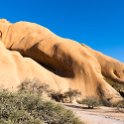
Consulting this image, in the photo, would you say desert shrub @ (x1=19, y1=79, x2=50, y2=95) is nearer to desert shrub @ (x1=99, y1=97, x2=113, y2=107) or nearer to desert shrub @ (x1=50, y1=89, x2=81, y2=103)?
desert shrub @ (x1=50, y1=89, x2=81, y2=103)

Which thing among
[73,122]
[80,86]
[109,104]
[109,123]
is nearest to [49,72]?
[80,86]

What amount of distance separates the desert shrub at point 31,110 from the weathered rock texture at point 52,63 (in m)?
28.6

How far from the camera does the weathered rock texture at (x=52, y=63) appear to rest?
1722 inches

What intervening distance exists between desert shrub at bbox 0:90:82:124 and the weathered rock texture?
28.6 metres

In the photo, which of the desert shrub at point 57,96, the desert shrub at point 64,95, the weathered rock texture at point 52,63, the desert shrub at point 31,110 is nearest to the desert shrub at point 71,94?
the desert shrub at point 64,95

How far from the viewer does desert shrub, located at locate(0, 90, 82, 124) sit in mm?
9336

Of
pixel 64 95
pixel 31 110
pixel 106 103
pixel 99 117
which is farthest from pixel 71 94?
pixel 31 110

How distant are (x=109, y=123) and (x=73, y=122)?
598 cm

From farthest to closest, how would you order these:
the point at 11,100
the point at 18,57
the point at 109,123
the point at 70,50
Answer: the point at 70,50
the point at 18,57
the point at 109,123
the point at 11,100

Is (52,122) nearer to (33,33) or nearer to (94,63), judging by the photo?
(94,63)

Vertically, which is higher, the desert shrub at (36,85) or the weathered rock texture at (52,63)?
the weathered rock texture at (52,63)

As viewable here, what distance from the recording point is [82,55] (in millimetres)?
49938

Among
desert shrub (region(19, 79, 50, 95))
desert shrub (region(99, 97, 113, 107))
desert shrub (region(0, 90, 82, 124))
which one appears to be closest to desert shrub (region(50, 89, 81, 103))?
desert shrub (region(19, 79, 50, 95))

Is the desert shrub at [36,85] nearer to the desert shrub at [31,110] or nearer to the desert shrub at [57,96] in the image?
the desert shrub at [57,96]
